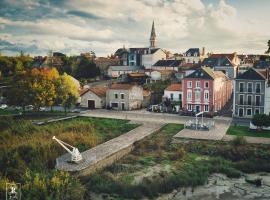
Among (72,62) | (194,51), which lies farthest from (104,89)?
(194,51)

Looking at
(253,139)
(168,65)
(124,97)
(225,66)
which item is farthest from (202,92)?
(168,65)

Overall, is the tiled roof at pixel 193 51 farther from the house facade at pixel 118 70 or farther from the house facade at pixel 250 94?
the house facade at pixel 250 94

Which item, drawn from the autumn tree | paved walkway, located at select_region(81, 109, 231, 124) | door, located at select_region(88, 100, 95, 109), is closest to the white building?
door, located at select_region(88, 100, 95, 109)

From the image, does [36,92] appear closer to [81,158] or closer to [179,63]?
[81,158]

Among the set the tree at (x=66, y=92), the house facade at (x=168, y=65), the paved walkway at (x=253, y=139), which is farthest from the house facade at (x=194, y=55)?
the paved walkway at (x=253, y=139)

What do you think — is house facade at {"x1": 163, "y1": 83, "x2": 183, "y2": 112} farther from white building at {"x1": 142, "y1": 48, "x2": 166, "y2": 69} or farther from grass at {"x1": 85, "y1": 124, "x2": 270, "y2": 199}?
white building at {"x1": 142, "y1": 48, "x2": 166, "y2": 69}

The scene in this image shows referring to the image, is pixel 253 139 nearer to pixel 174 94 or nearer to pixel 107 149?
pixel 107 149
